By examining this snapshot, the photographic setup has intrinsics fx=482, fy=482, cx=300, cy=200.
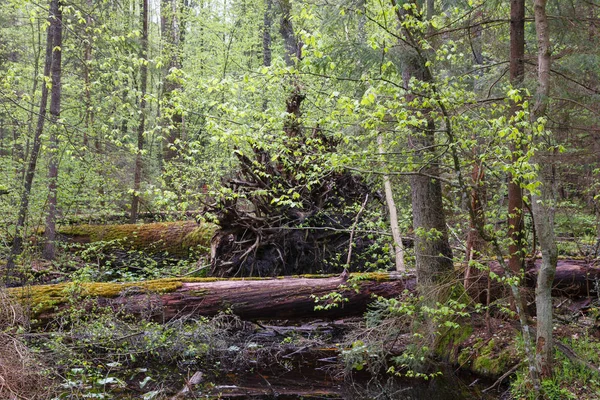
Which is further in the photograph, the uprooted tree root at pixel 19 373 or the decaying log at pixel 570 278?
the decaying log at pixel 570 278

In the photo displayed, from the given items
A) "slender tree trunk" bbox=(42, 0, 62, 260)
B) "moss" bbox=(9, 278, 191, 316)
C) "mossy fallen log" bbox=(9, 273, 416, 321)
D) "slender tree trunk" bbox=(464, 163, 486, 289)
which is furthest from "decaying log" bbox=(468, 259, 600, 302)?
"slender tree trunk" bbox=(42, 0, 62, 260)

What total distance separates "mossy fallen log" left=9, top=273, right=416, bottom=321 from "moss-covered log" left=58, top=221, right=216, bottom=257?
5068 millimetres

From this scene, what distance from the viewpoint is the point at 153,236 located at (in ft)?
42.5

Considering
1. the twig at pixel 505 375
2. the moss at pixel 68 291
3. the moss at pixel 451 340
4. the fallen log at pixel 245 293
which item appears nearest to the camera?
the twig at pixel 505 375

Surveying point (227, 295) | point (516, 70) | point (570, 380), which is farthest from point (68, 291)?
point (516, 70)

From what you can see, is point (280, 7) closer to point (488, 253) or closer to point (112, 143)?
point (112, 143)

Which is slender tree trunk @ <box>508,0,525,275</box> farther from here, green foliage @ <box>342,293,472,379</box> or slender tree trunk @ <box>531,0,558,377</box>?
slender tree trunk @ <box>531,0,558,377</box>

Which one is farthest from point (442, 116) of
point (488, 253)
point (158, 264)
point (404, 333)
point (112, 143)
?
point (158, 264)

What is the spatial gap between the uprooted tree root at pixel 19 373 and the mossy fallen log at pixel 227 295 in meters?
1.47

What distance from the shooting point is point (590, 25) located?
682 centimetres

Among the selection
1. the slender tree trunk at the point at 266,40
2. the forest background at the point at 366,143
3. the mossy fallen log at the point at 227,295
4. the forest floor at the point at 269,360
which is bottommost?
the forest floor at the point at 269,360

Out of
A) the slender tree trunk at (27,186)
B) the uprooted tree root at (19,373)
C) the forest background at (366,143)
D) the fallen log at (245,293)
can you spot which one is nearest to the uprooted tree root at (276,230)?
the forest background at (366,143)

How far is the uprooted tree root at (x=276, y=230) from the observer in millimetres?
9445

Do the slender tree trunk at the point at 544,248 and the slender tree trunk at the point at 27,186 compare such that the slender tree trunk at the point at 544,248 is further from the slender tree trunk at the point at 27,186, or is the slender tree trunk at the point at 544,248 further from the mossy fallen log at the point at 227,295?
the slender tree trunk at the point at 27,186
